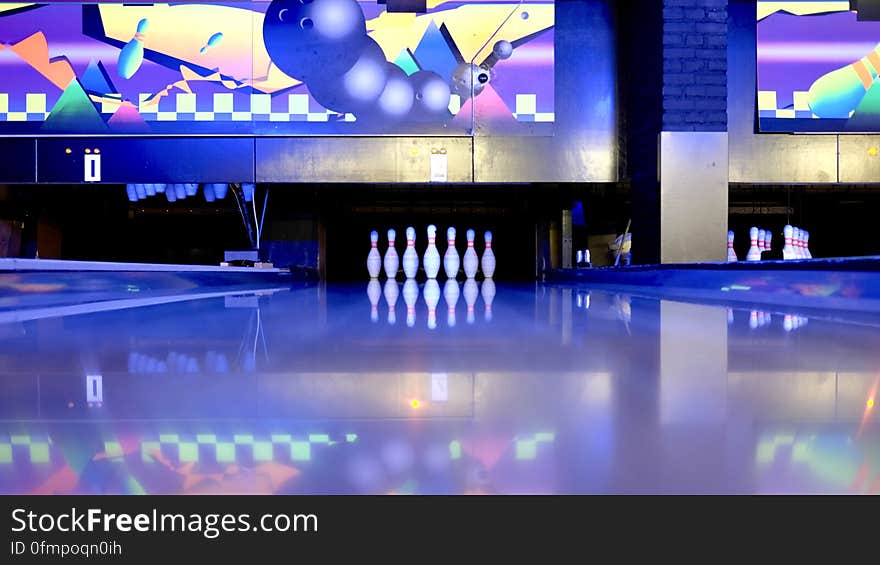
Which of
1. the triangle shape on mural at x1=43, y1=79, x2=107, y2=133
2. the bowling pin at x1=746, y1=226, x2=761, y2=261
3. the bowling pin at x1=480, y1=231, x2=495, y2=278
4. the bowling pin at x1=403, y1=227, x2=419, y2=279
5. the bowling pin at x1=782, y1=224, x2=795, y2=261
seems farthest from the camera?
the bowling pin at x1=480, y1=231, x2=495, y2=278

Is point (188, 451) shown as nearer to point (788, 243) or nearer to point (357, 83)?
point (357, 83)

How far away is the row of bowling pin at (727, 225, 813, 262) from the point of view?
3.59 meters

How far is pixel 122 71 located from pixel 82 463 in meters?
3.50

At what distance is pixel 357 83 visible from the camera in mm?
3264

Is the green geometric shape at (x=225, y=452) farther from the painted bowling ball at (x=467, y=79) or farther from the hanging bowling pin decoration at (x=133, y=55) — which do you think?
the hanging bowling pin decoration at (x=133, y=55)

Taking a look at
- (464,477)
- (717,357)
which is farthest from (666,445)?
(717,357)

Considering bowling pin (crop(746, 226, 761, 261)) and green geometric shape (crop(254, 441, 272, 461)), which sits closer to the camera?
green geometric shape (crop(254, 441, 272, 461))

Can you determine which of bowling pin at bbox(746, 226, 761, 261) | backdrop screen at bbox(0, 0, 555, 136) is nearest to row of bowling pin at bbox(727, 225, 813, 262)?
bowling pin at bbox(746, 226, 761, 261)

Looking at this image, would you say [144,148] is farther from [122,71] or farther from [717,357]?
[717,357]

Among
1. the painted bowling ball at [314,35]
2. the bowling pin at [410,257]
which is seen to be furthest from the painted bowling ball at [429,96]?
the bowling pin at [410,257]

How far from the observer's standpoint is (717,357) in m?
0.64

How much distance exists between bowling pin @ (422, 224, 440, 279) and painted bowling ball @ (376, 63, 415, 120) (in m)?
0.99
